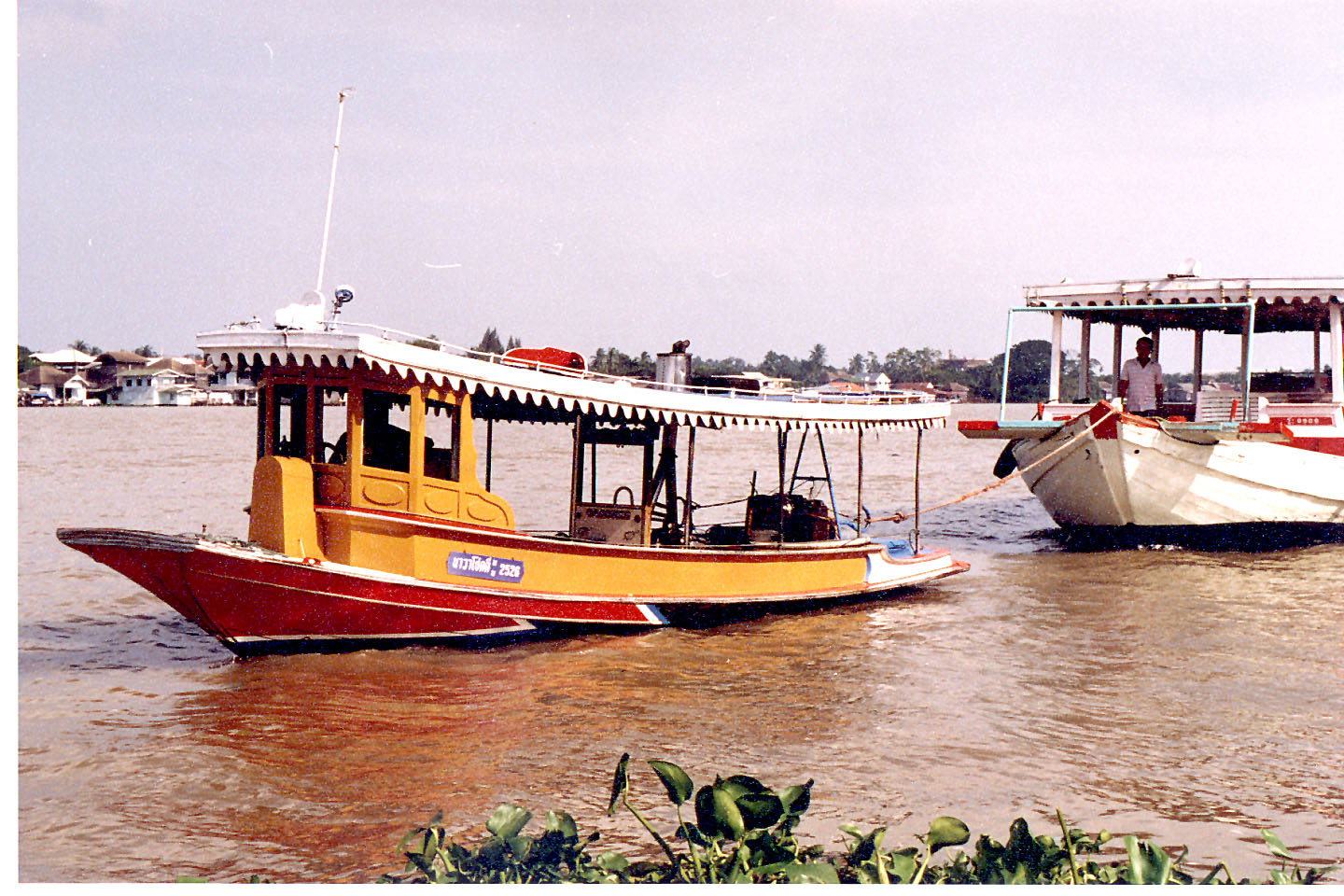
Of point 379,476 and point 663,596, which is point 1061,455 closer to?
point 663,596

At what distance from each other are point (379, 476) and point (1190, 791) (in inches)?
225

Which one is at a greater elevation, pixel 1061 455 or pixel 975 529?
pixel 1061 455

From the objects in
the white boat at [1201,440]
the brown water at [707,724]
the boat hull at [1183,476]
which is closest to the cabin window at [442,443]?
the brown water at [707,724]

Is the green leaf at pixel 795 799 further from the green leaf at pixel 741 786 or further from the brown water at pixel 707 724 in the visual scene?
the brown water at pixel 707 724

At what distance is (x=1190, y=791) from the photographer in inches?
241

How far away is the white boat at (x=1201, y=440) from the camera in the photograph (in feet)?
47.1

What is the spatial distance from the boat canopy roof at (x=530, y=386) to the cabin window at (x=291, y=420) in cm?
23

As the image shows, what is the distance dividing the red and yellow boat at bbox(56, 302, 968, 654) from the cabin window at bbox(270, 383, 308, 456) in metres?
0.01

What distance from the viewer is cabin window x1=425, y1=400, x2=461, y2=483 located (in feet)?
29.1

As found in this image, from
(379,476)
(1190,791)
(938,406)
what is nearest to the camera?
(1190,791)

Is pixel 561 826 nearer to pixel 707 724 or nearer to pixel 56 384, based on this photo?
pixel 707 724

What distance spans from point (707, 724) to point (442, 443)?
10.6 ft
